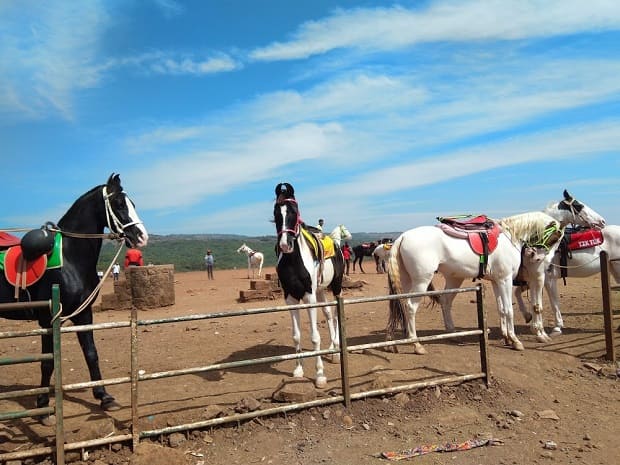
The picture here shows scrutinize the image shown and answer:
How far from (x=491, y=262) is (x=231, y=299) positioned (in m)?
9.50

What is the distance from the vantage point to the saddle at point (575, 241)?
328 inches

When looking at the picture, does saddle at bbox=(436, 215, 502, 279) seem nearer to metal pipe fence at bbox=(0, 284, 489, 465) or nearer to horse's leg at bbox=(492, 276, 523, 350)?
horse's leg at bbox=(492, 276, 523, 350)

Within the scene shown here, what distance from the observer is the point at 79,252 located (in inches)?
194

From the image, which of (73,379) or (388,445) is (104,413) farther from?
(388,445)

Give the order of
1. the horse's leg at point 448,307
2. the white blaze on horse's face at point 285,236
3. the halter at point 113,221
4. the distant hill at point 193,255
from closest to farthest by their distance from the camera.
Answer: the halter at point 113,221
the white blaze on horse's face at point 285,236
the horse's leg at point 448,307
the distant hill at point 193,255

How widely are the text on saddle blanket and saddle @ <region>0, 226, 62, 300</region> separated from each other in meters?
5.24

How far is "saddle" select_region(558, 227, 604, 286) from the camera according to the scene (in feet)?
27.3

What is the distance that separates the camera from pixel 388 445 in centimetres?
435

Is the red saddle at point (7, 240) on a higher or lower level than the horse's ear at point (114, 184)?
lower

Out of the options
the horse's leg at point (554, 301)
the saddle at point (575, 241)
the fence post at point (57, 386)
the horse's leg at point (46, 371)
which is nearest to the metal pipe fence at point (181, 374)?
the fence post at point (57, 386)

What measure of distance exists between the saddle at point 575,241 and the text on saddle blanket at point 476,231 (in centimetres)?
185

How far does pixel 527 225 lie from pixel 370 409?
441 cm

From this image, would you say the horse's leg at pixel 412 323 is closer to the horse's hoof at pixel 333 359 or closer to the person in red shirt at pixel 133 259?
the horse's hoof at pixel 333 359

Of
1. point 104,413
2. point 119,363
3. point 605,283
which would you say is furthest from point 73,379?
point 605,283
